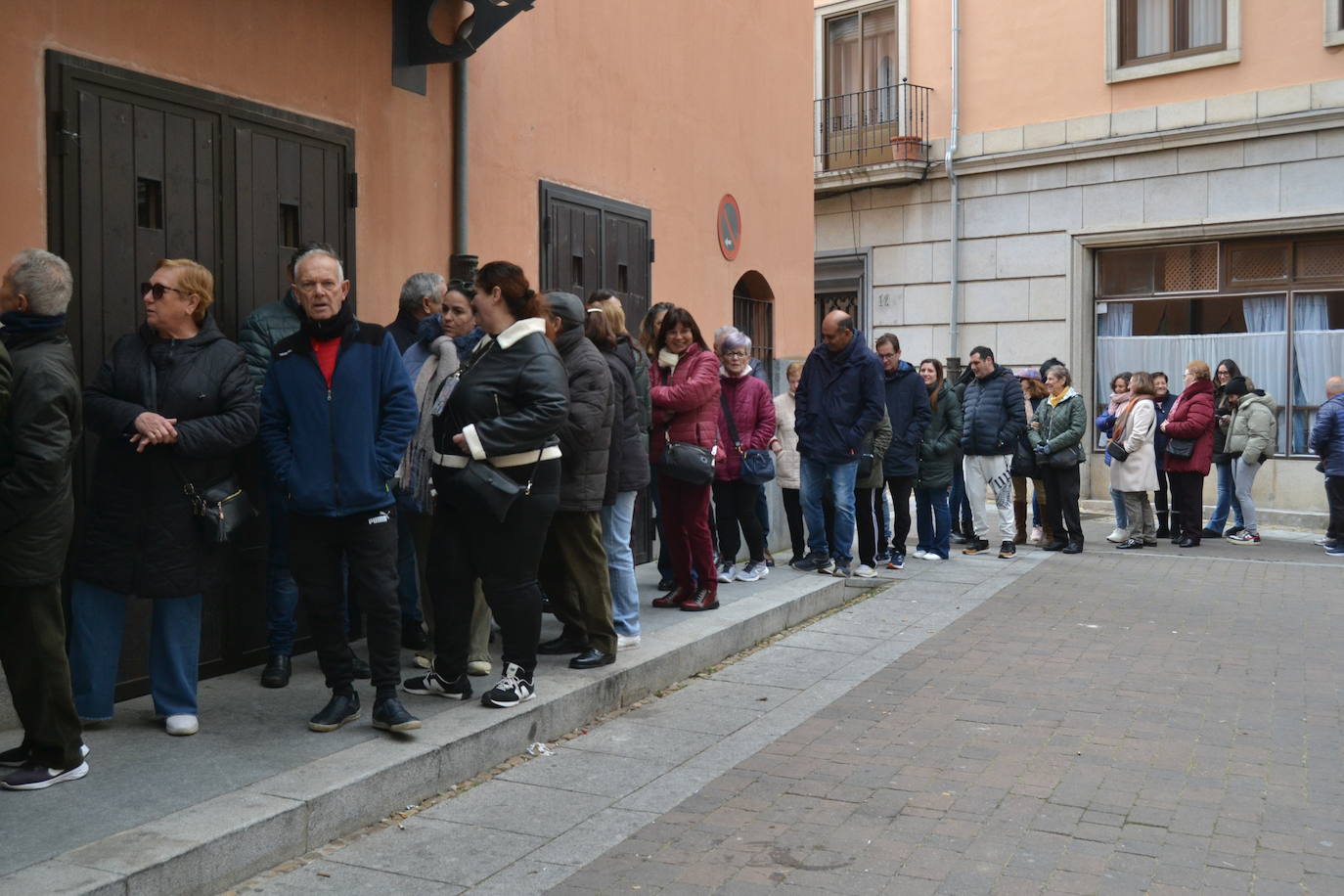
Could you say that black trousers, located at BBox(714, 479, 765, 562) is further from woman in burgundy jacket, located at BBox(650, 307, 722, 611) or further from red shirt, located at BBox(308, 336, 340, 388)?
red shirt, located at BBox(308, 336, 340, 388)

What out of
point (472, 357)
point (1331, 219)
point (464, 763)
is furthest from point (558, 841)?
point (1331, 219)

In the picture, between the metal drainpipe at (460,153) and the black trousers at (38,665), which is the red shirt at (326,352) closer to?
the black trousers at (38,665)

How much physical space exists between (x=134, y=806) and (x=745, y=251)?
825cm

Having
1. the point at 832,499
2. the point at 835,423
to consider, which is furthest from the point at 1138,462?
the point at 835,423

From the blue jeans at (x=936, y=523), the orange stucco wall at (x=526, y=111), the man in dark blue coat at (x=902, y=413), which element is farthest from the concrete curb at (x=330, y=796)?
the blue jeans at (x=936, y=523)

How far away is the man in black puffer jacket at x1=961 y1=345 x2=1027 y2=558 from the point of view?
12.1 meters

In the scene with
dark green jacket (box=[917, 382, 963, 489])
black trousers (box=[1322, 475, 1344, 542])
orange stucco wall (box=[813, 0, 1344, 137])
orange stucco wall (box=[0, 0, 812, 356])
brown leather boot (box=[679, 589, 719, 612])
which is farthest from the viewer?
orange stucco wall (box=[813, 0, 1344, 137])

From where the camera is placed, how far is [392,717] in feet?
16.9

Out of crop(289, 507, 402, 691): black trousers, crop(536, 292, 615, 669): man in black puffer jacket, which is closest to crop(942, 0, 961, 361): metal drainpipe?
crop(536, 292, 615, 669): man in black puffer jacket

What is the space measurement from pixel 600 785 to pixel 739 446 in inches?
165

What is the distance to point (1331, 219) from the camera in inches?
627

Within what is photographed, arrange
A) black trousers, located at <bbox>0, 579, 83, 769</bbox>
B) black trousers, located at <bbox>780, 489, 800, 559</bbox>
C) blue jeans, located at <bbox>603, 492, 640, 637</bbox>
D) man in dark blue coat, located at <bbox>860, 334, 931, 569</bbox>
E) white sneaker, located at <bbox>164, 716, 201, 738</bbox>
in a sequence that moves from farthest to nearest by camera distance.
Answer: man in dark blue coat, located at <bbox>860, 334, 931, 569</bbox> → black trousers, located at <bbox>780, 489, 800, 559</bbox> → blue jeans, located at <bbox>603, 492, 640, 637</bbox> → white sneaker, located at <bbox>164, 716, 201, 738</bbox> → black trousers, located at <bbox>0, 579, 83, 769</bbox>

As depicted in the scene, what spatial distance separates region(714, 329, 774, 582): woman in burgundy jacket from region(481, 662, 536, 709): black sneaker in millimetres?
3537

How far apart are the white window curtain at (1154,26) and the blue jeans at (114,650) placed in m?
16.2
